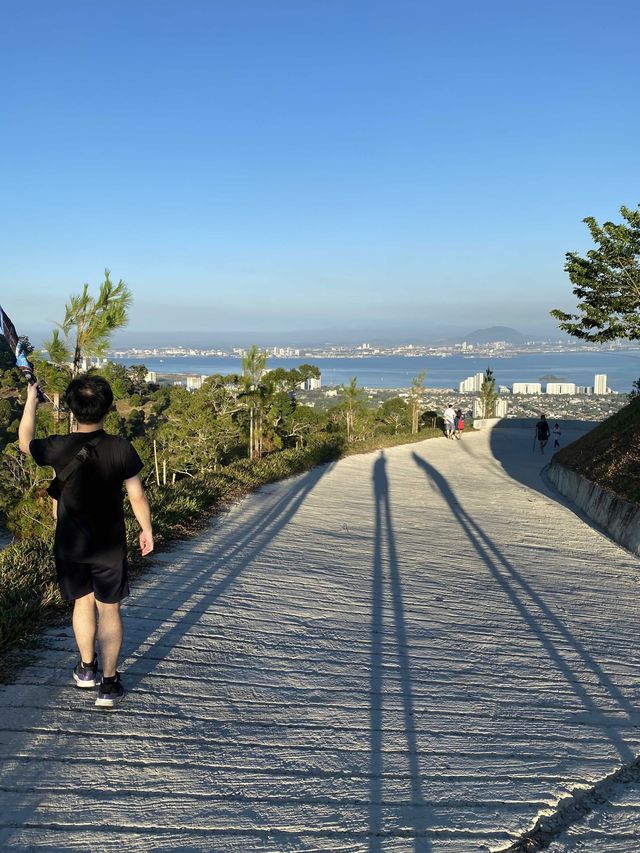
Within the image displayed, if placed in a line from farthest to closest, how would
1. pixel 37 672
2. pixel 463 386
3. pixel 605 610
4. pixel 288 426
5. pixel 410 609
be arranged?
pixel 463 386 < pixel 288 426 < pixel 605 610 < pixel 410 609 < pixel 37 672

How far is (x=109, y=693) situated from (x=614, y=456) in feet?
34.9

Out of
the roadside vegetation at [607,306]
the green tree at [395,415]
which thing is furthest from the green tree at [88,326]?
the green tree at [395,415]

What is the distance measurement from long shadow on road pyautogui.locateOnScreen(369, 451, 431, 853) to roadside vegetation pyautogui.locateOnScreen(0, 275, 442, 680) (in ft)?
7.25

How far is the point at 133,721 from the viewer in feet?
11.9

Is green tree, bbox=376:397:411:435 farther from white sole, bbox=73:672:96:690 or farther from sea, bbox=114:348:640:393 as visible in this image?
sea, bbox=114:348:640:393

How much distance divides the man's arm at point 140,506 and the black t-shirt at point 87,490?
9cm

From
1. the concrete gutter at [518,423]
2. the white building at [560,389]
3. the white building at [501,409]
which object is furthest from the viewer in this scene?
the white building at [560,389]

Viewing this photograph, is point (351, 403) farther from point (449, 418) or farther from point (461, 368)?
point (461, 368)

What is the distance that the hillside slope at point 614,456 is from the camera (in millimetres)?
10679

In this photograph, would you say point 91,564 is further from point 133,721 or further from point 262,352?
point 262,352

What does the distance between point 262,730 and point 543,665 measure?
2.32m

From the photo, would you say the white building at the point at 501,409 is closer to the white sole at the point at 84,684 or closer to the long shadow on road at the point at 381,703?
the long shadow on road at the point at 381,703

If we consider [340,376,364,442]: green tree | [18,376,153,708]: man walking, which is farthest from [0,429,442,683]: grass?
[340,376,364,442]: green tree

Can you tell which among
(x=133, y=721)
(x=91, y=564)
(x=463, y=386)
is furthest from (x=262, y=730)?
(x=463, y=386)
